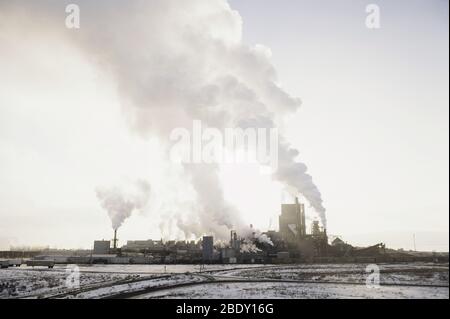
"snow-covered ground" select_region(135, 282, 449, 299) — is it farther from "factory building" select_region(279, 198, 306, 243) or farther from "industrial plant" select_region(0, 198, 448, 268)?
"factory building" select_region(279, 198, 306, 243)

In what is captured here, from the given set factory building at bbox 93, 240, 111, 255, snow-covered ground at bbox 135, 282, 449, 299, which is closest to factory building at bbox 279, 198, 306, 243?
factory building at bbox 93, 240, 111, 255

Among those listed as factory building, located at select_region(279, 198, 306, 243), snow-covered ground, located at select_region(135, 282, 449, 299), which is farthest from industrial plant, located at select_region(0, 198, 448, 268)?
snow-covered ground, located at select_region(135, 282, 449, 299)

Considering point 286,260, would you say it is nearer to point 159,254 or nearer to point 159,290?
point 159,254

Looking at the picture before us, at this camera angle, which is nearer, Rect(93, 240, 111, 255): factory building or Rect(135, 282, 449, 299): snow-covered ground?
Rect(135, 282, 449, 299): snow-covered ground

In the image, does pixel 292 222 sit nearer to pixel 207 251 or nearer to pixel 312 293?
pixel 207 251

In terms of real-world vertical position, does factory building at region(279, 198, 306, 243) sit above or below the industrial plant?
above

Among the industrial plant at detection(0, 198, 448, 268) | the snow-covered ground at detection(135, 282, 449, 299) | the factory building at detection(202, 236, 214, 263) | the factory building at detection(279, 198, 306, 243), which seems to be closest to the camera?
the snow-covered ground at detection(135, 282, 449, 299)

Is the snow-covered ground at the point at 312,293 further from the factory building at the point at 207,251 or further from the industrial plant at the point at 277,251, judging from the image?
the factory building at the point at 207,251

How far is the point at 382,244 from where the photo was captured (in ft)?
261

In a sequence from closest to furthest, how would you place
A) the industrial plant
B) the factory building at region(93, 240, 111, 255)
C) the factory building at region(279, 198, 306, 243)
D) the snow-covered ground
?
the snow-covered ground → the industrial plant → the factory building at region(279, 198, 306, 243) → the factory building at region(93, 240, 111, 255)

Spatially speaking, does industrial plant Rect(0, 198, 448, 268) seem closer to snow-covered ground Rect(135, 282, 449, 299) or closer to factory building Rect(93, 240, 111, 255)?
factory building Rect(93, 240, 111, 255)
